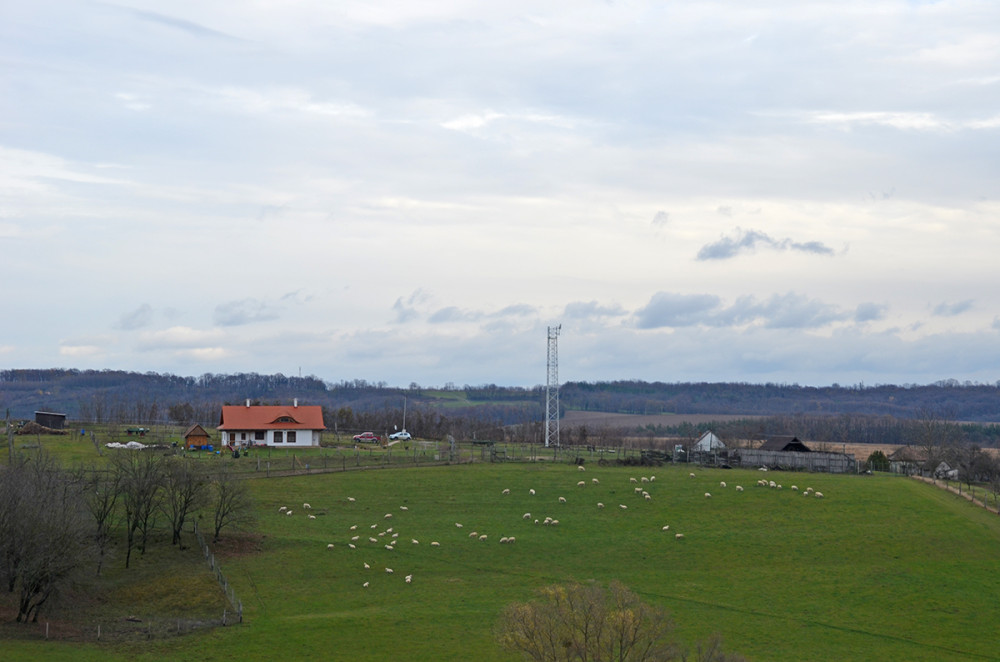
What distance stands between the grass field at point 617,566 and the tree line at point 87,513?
4631mm

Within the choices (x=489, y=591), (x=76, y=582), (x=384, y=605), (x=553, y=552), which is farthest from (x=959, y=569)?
(x=76, y=582)

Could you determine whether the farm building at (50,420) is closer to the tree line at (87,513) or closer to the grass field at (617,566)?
the tree line at (87,513)

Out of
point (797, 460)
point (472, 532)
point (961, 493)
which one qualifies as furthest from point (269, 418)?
point (961, 493)

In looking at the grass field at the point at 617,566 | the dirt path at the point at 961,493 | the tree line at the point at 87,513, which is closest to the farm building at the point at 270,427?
the grass field at the point at 617,566

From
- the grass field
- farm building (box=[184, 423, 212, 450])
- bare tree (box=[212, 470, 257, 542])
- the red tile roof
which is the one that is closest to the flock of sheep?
the grass field

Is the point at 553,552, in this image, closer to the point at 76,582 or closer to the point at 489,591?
the point at 489,591

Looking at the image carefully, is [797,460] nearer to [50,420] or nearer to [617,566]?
[617,566]

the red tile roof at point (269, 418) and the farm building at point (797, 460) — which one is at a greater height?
the red tile roof at point (269, 418)

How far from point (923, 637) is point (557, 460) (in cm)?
5195

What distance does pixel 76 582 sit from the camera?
5162 centimetres

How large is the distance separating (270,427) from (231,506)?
41.3m

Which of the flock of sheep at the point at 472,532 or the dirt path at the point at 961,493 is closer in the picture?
the flock of sheep at the point at 472,532

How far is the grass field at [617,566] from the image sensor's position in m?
45.1

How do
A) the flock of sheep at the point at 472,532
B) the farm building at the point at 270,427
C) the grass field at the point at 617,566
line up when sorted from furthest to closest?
the farm building at the point at 270,427 < the flock of sheep at the point at 472,532 < the grass field at the point at 617,566
